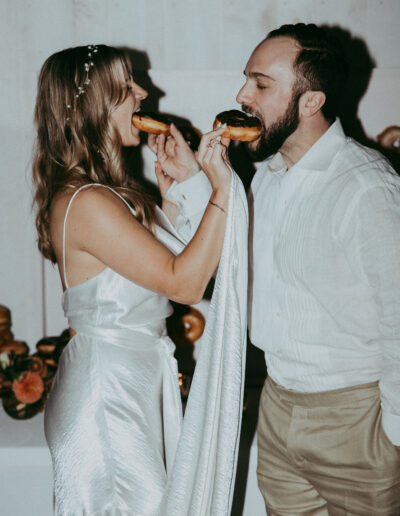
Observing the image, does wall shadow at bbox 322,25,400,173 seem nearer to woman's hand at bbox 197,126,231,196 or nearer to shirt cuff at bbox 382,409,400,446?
woman's hand at bbox 197,126,231,196

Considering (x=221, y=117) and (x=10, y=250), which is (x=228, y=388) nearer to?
(x=221, y=117)

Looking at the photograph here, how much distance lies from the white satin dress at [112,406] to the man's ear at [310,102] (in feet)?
2.32

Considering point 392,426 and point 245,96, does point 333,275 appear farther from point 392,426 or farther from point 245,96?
point 245,96

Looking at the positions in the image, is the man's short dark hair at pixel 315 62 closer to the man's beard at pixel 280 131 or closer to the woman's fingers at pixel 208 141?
the man's beard at pixel 280 131

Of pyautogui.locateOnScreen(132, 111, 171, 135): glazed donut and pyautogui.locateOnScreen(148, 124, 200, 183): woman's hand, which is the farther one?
pyautogui.locateOnScreen(148, 124, 200, 183): woman's hand

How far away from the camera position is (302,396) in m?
1.49

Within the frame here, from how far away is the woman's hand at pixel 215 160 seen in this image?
1448 mm

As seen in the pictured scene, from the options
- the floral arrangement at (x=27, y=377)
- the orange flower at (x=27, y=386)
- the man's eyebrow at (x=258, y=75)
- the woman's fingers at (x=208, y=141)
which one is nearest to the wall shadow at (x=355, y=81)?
the man's eyebrow at (x=258, y=75)

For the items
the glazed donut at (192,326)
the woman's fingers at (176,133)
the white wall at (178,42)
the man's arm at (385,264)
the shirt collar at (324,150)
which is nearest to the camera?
the man's arm at (385,264)

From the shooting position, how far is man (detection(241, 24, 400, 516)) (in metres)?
1.33

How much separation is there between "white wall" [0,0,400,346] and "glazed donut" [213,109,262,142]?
0.89m

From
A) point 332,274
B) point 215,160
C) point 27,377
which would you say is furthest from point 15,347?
point 332,274

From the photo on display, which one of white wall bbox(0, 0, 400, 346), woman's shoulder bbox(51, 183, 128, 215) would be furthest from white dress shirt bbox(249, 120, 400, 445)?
white wall bbox(0, 0, 400, 346)

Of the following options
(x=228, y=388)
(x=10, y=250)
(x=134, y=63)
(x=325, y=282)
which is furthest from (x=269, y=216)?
(x=10, y=250)
